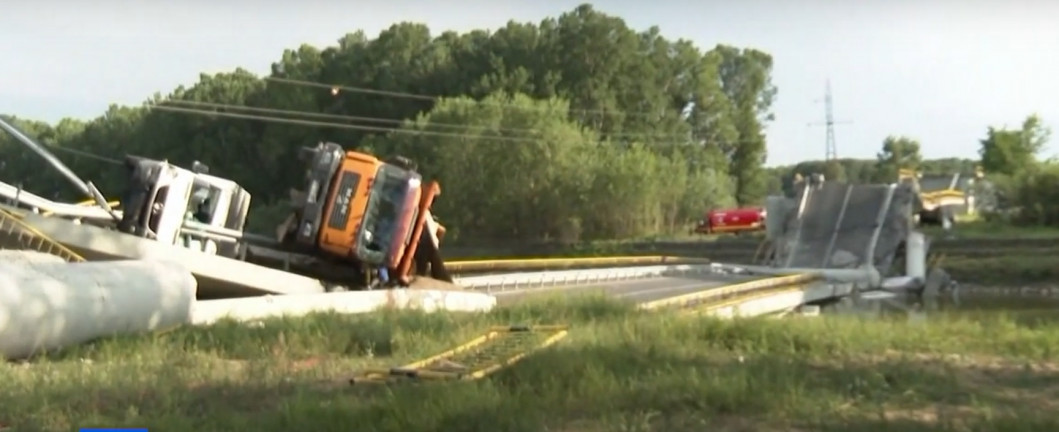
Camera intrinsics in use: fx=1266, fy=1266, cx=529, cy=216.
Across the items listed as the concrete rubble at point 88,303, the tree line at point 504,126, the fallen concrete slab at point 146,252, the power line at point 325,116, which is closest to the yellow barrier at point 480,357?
the concrete rubble at point 88,303

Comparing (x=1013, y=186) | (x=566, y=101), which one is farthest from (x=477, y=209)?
(x=1013, y=186)

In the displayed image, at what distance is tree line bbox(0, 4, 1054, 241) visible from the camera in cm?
5819

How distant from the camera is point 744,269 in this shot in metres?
32.9

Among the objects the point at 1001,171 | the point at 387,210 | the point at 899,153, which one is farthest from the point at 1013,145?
the point at 387,210

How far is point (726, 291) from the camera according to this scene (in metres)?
23.3

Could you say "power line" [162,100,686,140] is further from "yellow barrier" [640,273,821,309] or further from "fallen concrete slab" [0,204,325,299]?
"fallen concrete slab" [0,204,325,299]

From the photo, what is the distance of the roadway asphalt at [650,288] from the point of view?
2128cm

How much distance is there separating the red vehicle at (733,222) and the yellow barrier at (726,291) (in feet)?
94.8

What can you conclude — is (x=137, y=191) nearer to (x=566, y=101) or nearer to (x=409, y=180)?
(x=409, y=180)

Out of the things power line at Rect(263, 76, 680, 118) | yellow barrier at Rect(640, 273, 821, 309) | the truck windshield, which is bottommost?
yellow barrier at Rect(640, 273, 821, 309)

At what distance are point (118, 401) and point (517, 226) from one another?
5006 cm

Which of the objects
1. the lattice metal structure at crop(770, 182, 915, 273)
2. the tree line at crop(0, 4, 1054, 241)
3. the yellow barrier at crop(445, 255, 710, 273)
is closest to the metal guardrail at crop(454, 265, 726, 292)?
the yellow barrier at crop(445, 255, 710, 273)

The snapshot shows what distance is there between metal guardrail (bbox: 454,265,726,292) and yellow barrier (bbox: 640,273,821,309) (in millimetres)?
3081

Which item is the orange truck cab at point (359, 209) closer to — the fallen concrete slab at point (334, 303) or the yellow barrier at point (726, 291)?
the fallen concrete slab at point (334, 303)
